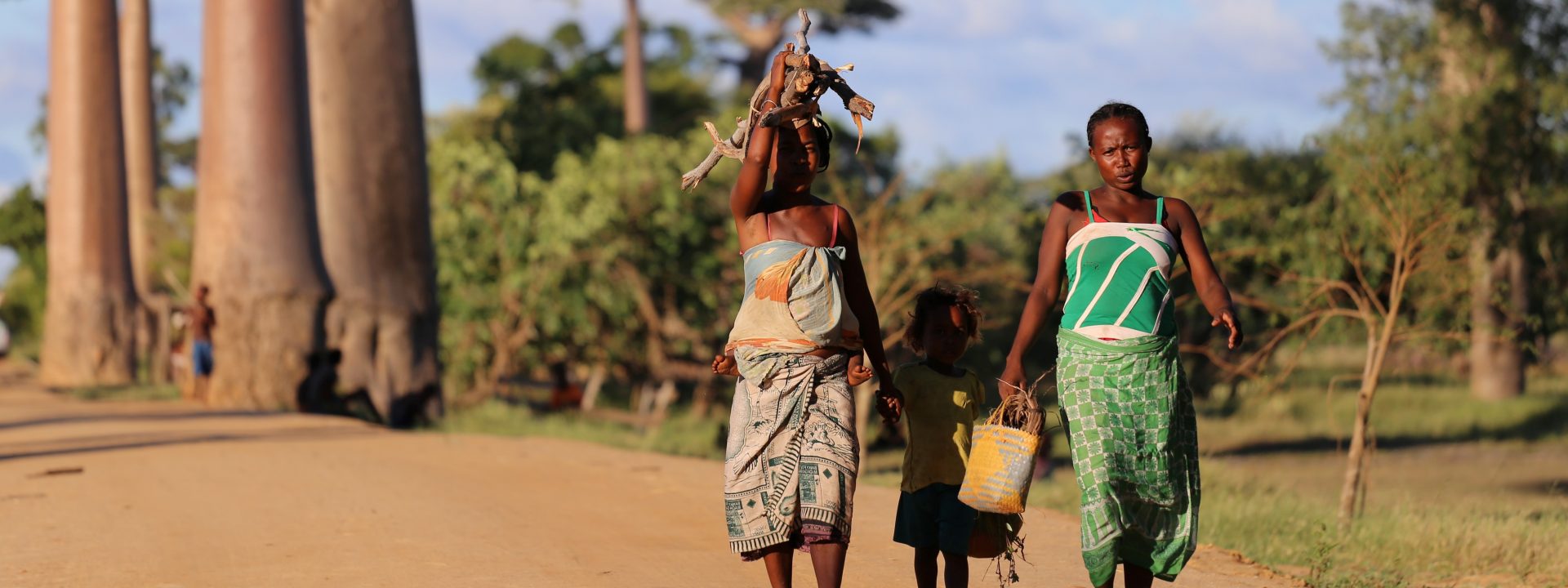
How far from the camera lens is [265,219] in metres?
17.6

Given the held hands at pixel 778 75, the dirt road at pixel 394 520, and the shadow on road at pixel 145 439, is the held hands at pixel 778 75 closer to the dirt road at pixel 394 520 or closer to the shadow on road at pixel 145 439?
the dirt road at pixel 394 520

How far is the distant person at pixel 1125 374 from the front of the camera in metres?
4.98

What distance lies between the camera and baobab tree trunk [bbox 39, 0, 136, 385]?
26516 millimetres

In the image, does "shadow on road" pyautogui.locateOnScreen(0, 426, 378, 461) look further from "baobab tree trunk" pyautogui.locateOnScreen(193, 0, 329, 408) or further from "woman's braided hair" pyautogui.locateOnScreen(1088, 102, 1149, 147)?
"woman's braided hair" pyautogui.locateOnScreen(1088, 102, 1149, 147)

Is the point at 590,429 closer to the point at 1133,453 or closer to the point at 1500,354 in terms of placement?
the point at 1133,453

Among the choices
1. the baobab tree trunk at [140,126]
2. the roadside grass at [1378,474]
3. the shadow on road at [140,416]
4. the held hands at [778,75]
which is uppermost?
the baobab tree trunk at [140,126]

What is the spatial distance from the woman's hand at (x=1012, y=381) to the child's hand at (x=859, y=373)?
15.7 inches

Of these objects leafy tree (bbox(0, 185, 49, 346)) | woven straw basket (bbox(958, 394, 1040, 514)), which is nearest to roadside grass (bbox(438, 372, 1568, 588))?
woven straw basket (bbox(958, 394, 1040, 514))

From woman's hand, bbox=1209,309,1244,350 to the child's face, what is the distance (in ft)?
3.19

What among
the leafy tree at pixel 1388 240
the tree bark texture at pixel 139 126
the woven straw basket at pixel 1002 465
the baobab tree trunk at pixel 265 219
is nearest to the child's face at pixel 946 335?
the woven straw basket at pixel 1002 465

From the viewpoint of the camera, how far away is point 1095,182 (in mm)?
25984

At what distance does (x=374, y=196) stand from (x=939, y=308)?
13.6m

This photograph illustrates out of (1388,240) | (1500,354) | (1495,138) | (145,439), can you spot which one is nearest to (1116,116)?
(1388,240)

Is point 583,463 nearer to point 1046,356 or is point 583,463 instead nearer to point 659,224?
point 659,224
